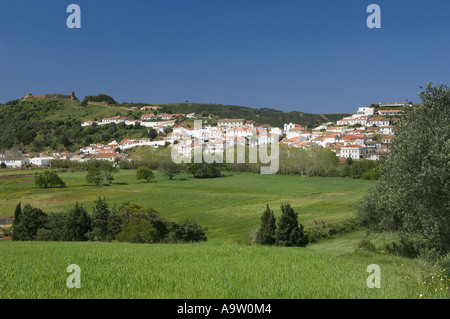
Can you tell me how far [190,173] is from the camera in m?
91.6

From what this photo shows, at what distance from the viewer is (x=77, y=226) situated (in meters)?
30.5

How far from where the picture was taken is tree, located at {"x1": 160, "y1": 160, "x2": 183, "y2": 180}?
8581cm

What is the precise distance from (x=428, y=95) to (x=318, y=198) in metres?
45.6

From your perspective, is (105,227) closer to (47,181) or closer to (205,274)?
(205,274)

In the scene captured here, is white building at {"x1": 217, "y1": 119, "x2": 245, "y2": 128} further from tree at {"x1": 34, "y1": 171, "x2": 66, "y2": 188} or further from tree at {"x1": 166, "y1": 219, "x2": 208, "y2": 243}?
tree at {"x1": 166, "y1": 219, "x2": 208, "y2": 243}

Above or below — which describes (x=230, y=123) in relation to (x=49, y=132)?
above

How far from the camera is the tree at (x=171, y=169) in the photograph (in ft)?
282

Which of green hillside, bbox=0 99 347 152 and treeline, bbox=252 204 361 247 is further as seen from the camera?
green hillside, bbox=0 99 347 152

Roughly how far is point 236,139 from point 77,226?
99.8m

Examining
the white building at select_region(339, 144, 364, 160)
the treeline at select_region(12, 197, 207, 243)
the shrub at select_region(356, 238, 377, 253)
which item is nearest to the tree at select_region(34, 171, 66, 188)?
the treeline at select_region(12, 197, 207, 243)

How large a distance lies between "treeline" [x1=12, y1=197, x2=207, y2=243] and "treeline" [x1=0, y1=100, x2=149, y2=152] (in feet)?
372

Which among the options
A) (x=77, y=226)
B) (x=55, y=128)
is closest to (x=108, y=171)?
(x=77, y=226)

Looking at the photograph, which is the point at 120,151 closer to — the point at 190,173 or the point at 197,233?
the point at 190,173
